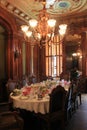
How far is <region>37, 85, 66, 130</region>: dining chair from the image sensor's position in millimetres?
3898

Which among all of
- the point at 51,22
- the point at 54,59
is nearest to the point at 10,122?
the point at 51,22

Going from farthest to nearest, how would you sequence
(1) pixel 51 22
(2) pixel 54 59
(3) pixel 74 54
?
(3) pixel 74 54
(2) pixel 54 59
(1) pixel 51 22

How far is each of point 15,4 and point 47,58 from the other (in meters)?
4.04

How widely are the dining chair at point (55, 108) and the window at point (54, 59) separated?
5807 mm

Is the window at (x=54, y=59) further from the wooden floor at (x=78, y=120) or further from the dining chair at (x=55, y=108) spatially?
the dining chair at (x=55, y=108)

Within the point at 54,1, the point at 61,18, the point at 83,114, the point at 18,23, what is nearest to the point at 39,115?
the point at 83,114

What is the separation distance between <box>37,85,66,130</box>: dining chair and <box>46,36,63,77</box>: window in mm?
5807

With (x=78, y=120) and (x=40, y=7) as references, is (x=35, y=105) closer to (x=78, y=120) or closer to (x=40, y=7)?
(x=78, y=120)

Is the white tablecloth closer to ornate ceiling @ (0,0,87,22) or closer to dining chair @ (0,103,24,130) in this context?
dining chair @ (0,103,24,130)

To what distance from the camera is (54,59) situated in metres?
10.1

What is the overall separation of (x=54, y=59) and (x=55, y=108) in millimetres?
6179

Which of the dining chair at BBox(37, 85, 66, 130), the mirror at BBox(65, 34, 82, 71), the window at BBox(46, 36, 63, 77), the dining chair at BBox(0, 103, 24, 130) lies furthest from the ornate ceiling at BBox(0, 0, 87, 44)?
the dining chair at BBox(0, 103, 24, 130)

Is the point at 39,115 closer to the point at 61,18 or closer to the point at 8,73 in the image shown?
the point at 8,73

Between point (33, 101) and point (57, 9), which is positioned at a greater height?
point (57, 9)
